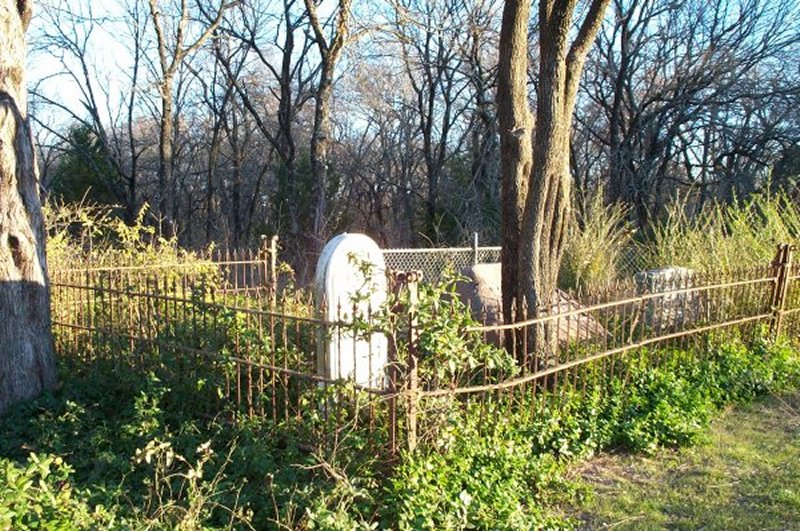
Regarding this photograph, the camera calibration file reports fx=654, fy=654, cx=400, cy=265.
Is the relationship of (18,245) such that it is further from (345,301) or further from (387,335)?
(387,335)

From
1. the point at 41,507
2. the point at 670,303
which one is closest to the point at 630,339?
the point at 670,303

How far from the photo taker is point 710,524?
13.6ft

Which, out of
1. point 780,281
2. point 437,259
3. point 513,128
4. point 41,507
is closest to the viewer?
point 41,507

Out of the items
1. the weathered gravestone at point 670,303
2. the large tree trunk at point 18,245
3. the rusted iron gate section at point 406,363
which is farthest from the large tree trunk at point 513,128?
the large tree trunk at point 18,245

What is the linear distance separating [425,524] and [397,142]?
25293 mm

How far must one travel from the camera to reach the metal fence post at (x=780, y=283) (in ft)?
25.8

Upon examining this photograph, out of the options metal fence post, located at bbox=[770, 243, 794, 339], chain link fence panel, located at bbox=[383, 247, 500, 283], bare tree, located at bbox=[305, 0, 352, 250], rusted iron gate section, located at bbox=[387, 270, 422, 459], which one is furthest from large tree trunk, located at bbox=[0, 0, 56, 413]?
bare tree, located at bbox=[305, 0, 352, 250]

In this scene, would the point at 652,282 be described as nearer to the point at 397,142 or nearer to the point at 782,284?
the point at 782,284

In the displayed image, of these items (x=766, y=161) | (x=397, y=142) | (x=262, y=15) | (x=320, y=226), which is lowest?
(x=320, y=226)

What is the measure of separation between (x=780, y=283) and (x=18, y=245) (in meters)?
8.40

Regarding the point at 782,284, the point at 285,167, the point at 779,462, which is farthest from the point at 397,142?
the point at 779,462

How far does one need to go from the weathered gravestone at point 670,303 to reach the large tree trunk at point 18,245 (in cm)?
586

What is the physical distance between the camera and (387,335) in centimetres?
418

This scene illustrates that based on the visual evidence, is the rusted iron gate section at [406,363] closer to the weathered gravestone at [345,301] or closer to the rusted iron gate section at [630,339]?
the rusted iron gate section at [630,339]
